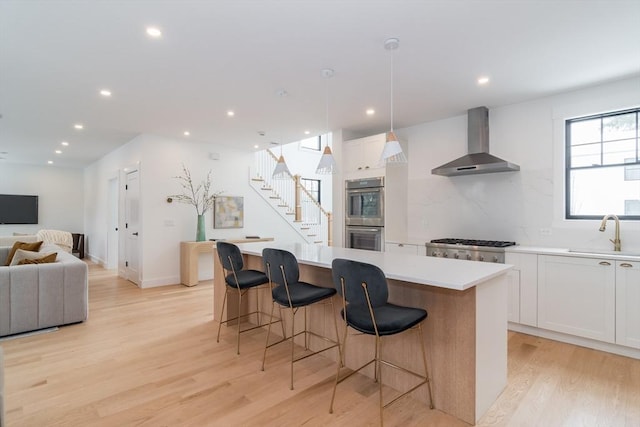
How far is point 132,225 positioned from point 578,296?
6790mm

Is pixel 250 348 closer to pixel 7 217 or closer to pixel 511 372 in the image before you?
pixel 511 372

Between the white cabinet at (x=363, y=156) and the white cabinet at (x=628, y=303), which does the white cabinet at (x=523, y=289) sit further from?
the white cabinet at (x=363, y=156)

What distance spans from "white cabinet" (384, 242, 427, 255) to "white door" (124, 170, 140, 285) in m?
4.43

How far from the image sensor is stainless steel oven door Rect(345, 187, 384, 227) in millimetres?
4730

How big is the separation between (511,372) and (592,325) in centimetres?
115

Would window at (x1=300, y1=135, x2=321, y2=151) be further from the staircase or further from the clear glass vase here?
the clear glass vase

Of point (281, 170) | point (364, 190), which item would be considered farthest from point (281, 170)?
point (364, 190)

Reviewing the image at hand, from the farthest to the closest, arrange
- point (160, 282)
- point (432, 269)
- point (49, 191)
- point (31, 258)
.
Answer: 1. point (49, 191)
2. point (160, 282)
3. point (31, 258)
4. point (432, 269)

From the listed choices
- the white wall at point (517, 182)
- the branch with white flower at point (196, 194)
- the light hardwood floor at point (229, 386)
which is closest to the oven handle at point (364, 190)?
the white wall at point (517, 182)

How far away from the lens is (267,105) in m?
4.14

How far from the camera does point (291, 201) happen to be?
313 inches

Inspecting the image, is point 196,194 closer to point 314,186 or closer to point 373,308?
point 314,186

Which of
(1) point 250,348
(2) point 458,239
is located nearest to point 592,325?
(2) point 458,239

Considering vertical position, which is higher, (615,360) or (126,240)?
(126,240)
